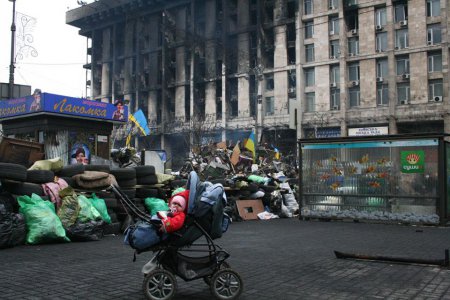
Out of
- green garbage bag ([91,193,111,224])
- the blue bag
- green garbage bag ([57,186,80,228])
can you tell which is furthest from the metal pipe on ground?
green garbage bag ([91,193,111,224])

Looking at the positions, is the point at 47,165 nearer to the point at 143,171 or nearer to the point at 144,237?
the point at 143,171

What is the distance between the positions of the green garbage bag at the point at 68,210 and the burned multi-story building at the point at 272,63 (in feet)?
138

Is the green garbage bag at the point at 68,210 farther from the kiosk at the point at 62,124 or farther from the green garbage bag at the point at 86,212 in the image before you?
the kiosk at the point at 62,124

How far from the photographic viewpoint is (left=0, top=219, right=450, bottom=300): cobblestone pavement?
4820 millimetres

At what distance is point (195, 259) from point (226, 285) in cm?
42

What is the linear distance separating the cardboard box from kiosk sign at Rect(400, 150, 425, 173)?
4.93 meters

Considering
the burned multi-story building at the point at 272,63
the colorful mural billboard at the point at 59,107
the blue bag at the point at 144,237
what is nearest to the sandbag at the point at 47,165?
the colorful mural billboard at the point at 59,107

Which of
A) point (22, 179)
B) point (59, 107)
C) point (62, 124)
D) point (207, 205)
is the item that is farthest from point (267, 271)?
point (62, 124)

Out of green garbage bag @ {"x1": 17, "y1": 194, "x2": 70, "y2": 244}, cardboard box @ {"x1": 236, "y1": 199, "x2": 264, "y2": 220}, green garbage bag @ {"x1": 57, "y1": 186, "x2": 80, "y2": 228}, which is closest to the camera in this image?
green garbage bag @ {"x1": 17, "y1": 194, "x2": 70, "y2": 244}

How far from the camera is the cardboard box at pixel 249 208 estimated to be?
14797 millimetres

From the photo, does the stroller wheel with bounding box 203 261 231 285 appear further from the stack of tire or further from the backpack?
the stack of tire

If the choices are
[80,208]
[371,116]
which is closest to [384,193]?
[80,208]

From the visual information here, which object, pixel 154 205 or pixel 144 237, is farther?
pixel 154 205

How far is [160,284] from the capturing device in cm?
439
